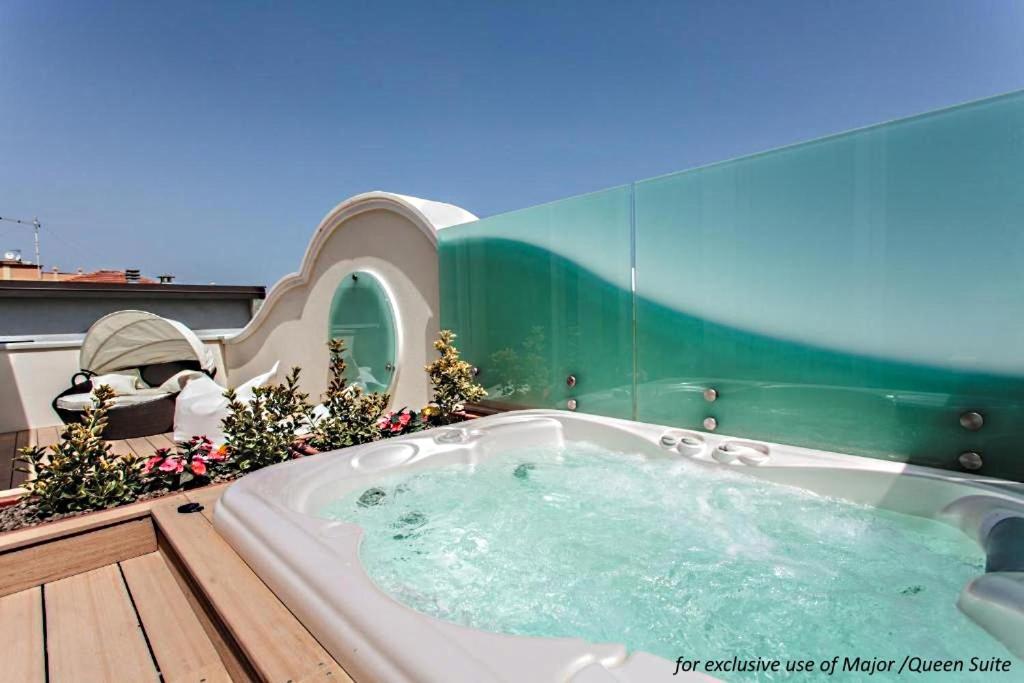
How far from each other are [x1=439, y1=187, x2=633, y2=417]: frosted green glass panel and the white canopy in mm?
3648

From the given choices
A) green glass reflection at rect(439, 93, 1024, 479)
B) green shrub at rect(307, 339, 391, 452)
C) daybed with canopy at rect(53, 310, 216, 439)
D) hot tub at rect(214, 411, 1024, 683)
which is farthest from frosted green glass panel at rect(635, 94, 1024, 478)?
daybed with canopy at rect(53, 310, 216, 439)

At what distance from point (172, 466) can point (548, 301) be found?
2404 millimetres

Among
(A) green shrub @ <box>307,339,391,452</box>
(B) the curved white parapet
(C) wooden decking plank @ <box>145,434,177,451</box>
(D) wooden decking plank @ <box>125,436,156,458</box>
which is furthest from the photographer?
(B) the curved white parapet

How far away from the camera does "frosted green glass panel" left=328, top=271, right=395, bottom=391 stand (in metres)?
4.45

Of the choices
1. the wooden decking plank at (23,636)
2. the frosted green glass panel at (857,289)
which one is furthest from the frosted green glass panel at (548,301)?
the wooden decking plank at (23,636)

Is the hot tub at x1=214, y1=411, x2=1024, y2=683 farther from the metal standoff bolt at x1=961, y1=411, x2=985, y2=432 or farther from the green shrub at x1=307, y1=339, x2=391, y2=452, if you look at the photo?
the green shrub at x1=307, y1=339, x2=391, y2=452

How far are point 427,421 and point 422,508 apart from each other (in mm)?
1196

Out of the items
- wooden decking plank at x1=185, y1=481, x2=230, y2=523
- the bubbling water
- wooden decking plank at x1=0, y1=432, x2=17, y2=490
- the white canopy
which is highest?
the white canopy

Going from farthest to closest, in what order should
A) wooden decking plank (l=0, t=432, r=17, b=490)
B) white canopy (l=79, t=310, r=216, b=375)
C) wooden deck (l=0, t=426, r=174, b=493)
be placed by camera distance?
white canopy (l=79, t=310, r=216, b=375)
wooden deck (l=0, t=426, r=174, b=493)
wooden decking plank (l=0, t=432, r=17, b=490)

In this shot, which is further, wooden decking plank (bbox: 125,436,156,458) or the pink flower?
wooden decking plank (bbox: 125,436,156,458)

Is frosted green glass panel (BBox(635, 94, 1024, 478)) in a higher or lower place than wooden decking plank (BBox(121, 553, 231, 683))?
higher

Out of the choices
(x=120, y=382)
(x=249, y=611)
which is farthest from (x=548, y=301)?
(x=120, y=382)

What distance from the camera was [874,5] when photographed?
2.65m

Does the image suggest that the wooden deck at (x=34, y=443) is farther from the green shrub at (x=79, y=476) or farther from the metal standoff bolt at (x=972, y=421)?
the metal standoff bolt at (x=972, y=421)
